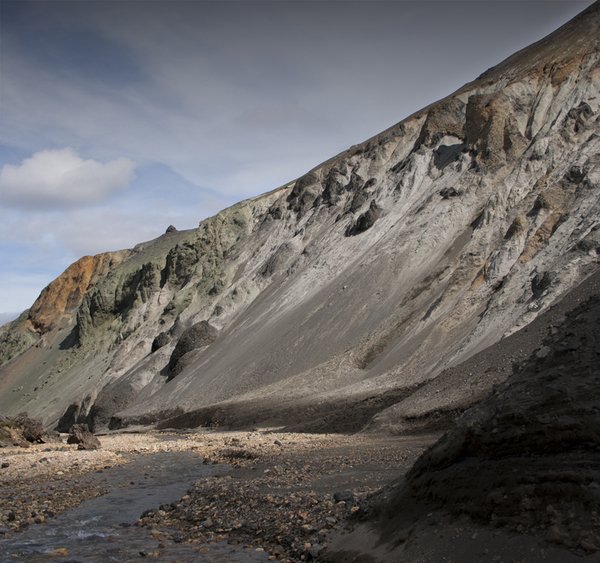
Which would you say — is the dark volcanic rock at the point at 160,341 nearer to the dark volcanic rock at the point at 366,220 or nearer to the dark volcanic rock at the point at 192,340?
the dark volcanic rock at the point at 192,340

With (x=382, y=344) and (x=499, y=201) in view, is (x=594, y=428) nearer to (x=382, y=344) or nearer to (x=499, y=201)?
(x=382, y=344)

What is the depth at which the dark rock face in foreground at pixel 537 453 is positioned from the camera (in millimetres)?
6547

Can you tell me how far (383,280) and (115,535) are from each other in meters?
30.9

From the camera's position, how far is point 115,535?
432 inches

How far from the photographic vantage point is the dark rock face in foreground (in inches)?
258

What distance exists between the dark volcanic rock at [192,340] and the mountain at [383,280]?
0.54ft

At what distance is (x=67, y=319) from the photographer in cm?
8750

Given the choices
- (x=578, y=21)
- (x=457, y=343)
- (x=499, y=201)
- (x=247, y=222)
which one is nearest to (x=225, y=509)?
(x=457, y=343)

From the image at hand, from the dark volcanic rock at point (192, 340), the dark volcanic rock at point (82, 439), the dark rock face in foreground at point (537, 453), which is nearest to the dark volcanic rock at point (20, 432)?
the dark volcanic rock at point (82, 439)

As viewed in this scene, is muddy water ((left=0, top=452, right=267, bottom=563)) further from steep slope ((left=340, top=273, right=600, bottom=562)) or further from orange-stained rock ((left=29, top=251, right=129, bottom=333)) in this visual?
orange-stained rock ((left=29, top=251, right=129, bottom=333))

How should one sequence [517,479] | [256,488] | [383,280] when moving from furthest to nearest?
[383,280] < [256,488] < [517,479]

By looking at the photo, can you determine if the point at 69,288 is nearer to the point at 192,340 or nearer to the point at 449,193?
the point at 192,340

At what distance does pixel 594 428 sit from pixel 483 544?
5.23 ft

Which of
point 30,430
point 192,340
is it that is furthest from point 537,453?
point 192,340
